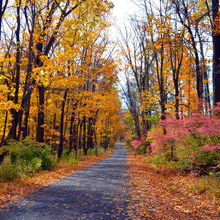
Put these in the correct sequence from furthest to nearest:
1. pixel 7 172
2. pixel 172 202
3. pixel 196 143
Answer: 1. pixel 196 143
2. pixel 7 172
3. pixel 172 202

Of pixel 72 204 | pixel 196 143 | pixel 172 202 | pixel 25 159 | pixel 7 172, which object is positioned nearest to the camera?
pixel 72 204

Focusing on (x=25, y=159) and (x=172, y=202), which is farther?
(x=25, y=159)

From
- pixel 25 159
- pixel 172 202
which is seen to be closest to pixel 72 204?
→ pixel 172 202

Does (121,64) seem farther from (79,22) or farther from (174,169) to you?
(174,169)

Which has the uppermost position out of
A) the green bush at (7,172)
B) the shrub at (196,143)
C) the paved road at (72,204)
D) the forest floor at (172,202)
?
the shrub at (196,143)

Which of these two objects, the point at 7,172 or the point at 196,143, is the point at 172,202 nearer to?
the point at 196,143

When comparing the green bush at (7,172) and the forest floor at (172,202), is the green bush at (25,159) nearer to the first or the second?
the green bush at (7,172)

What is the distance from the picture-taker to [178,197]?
22.7 ft

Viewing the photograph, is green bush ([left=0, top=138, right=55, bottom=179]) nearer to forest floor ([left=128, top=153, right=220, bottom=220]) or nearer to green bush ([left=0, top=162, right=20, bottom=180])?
green bush ([left=0, top=162, right=20, bottom=180])

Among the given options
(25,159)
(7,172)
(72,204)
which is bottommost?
(72,204)

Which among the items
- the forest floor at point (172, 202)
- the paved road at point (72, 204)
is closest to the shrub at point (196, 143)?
the forest floor at point (172, 202)

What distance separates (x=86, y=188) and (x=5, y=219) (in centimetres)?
338

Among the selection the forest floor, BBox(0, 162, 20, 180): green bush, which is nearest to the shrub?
the forest floor

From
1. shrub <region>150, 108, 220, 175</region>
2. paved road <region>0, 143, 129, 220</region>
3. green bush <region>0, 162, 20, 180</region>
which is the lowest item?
paved road <region>0, 143, 129, 220</region>
